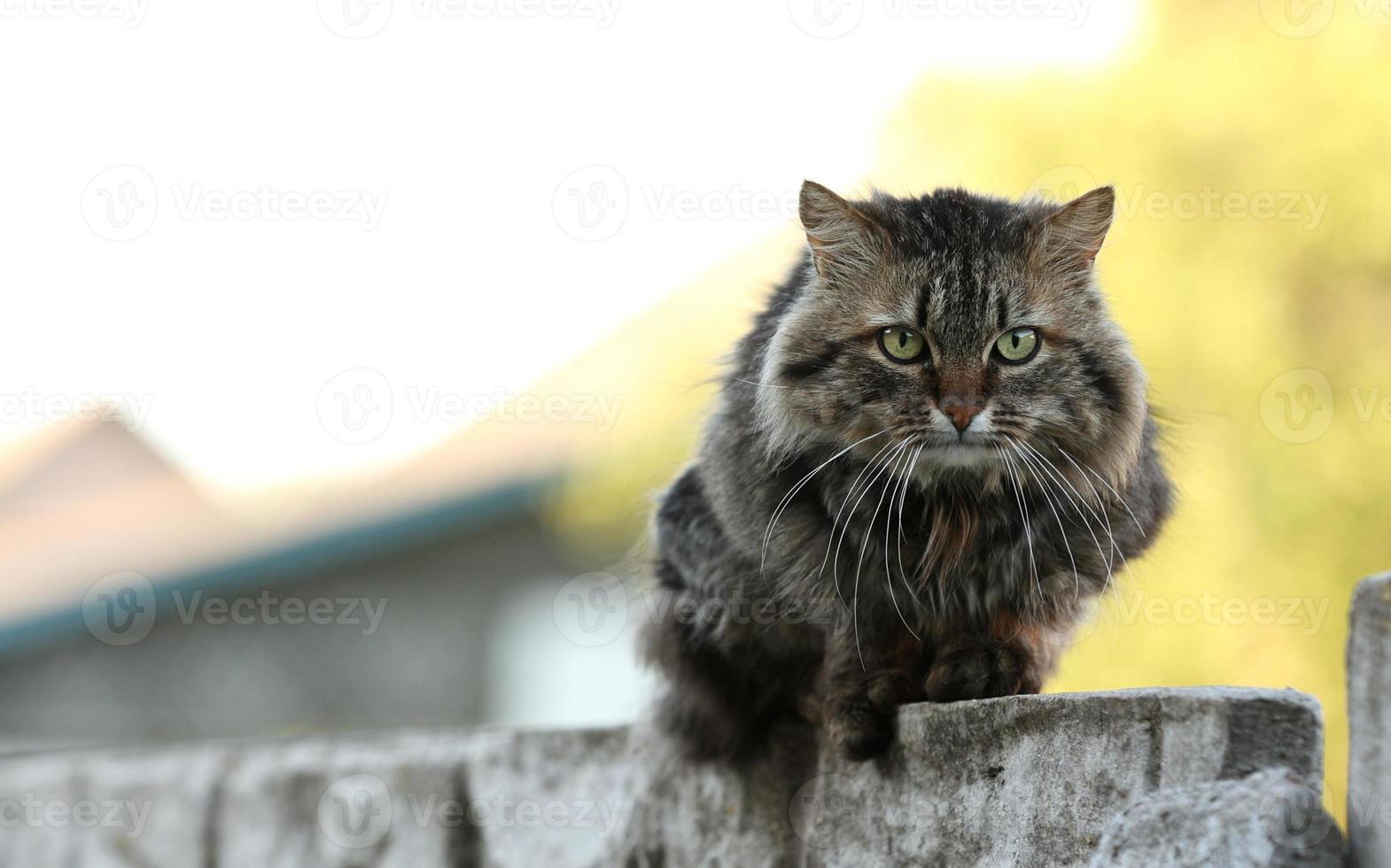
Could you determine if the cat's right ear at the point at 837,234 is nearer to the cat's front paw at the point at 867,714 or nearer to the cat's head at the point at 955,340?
the cat's head at the point at 955,340

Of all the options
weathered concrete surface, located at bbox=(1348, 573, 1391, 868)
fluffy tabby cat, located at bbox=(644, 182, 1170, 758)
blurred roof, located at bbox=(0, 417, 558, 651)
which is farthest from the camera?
blurred roof, located at bbox=(0, 417, 558, 651)

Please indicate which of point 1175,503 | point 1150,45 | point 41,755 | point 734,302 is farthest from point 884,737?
point 1150,45

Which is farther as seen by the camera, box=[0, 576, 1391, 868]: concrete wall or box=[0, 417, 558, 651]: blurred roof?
box=[0, 417, 558, 651]: blurred roof

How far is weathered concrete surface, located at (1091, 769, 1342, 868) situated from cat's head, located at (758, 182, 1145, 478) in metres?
0.73

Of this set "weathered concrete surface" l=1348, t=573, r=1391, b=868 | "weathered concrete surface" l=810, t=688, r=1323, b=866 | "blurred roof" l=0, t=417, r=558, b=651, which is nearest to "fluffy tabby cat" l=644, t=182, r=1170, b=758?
"weathered concrete surface" l=810, t=688, r=1323, b=866

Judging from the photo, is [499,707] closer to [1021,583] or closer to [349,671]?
[349,671]

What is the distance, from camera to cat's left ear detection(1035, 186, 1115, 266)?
2.44 m

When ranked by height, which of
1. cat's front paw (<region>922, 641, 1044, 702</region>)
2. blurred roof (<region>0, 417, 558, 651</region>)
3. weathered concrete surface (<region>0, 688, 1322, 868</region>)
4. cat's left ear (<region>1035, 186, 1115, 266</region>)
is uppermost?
blurred roof (<region>0, 417, 558, 651</region>)

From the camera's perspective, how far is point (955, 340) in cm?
230

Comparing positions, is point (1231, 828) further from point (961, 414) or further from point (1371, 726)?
point (961, 414)

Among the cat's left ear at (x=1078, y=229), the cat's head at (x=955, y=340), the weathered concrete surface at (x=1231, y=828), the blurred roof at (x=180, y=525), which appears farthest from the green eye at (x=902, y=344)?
the blurred roof at (x=180, y=525)

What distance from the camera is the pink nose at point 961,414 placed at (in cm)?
221

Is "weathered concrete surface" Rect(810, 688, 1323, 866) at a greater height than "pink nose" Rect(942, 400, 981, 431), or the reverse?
"pink nose" Rect(942, 400, 981, 431)

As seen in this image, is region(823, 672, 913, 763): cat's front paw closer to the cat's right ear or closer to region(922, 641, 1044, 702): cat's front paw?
region(922, 641, 1044, 702): cat's front paw
